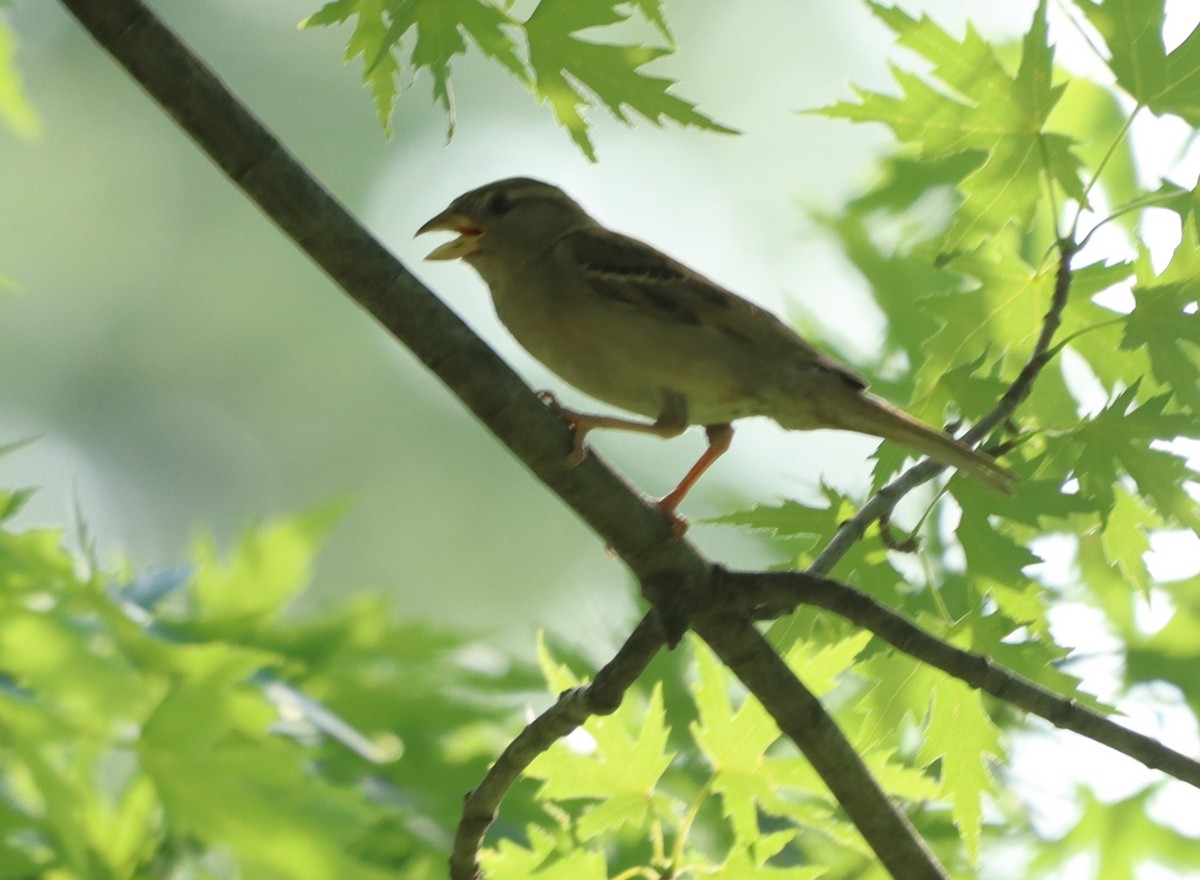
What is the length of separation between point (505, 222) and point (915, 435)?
1426 millimetres

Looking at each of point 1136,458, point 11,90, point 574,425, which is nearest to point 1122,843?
point 1136,458

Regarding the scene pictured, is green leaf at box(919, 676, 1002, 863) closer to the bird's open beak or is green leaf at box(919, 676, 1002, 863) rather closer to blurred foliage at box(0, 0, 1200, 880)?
blurred foliage at box(0, 0, 1200, 880)

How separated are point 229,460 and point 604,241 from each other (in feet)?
29.2

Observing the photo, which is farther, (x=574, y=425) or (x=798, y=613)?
(x=798, y=613)

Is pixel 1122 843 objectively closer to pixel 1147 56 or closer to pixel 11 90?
pixel 1147 56

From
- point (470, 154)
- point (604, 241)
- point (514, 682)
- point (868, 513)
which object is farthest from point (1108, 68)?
point (470, 154)

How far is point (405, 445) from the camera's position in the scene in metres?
12.0

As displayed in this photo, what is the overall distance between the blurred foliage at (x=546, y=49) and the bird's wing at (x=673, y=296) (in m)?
0.90

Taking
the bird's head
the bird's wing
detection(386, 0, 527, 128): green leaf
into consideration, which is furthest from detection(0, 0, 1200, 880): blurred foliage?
the bird's head

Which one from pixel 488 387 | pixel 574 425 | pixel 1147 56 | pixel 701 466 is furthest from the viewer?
pixel 701 466

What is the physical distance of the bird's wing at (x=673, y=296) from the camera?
10.3ft

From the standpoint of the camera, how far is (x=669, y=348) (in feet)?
10.1

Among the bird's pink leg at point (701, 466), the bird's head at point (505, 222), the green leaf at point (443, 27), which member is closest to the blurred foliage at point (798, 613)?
the green leaf at point (443, 27)

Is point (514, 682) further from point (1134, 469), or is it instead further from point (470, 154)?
point (470, 154)
